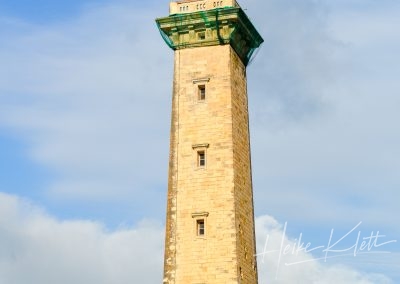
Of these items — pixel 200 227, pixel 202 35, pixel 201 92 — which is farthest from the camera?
pixel 202 35

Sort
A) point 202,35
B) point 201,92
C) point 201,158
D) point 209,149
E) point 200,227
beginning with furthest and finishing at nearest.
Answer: point 202,35
point 201,92
point 201,158
point 209,149
point 200,227

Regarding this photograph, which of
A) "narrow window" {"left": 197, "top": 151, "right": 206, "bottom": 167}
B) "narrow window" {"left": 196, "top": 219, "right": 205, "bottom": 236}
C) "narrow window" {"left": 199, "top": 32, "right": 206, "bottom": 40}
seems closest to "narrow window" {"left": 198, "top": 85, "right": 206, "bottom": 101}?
"narrow window" {"left": 199, "top": 32, "right": 206, "bottom": 40}

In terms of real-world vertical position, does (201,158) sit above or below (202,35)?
below

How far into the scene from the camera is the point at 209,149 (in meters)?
46.5

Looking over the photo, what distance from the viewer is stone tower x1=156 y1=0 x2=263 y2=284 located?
44562 millimetres

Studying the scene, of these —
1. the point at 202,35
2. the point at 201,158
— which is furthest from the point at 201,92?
the point at 201,158

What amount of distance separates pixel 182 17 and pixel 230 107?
21.9 ft

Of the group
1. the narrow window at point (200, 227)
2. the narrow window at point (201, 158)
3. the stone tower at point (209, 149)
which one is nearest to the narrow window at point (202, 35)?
the stone tower at point (209, 149)

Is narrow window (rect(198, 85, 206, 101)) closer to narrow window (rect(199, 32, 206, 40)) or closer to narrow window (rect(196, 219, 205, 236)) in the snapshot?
narrow window (rect(199, 32, 206, 40))

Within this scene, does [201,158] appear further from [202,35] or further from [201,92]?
[202,35]

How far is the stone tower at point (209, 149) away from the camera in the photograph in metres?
44.6

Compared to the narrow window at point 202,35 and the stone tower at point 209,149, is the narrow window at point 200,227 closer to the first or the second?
the stone tower at point 209,149

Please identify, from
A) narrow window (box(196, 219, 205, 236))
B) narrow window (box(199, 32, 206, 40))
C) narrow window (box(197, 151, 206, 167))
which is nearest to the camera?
narrow window (box(196, 219, 205, 236))

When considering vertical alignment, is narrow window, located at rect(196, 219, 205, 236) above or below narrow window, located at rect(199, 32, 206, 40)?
below
